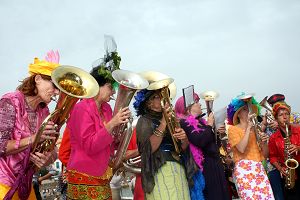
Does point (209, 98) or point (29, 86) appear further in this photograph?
point (209, 98)

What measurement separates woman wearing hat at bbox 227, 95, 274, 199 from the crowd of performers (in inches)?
0.5

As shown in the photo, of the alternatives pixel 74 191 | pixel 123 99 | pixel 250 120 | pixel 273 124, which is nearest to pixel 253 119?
pixel 250 120

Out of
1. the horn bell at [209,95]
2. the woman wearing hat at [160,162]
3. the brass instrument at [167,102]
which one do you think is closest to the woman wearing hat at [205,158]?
the woman wearing hat at [160,162]

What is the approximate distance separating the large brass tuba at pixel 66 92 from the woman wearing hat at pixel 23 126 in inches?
2.5

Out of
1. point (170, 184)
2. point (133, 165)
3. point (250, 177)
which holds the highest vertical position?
point (170, 184)

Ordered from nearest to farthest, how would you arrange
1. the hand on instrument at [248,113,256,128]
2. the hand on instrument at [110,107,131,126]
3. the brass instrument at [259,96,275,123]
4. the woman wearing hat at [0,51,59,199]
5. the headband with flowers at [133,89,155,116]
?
the woman wearing hat at [0,51,59,199] → the hand on instrument at [110,107,131,126] → the headband with flowers at [133,89,155,116] → the hand on instrument at [248,113,256,128] → the brass instrument at [259,96,275,123]

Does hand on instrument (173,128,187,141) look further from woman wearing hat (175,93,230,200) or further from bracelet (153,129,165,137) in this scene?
woman wearing hat (175,93,230,200)

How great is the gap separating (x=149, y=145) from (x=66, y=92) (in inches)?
48.9

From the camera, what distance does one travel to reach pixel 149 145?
3760 millimetres

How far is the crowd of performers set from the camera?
298 cm

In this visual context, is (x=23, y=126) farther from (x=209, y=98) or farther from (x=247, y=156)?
(x=247, y=156)

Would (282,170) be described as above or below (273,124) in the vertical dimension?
→ below

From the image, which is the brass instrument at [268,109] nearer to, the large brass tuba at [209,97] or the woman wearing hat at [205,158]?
the large brass tuba at [209,97]

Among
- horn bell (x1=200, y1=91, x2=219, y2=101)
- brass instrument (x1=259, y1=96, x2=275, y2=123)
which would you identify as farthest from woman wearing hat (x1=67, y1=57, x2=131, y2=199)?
brass instrument (x1=259, y1=96, x2=275, y2=123)
